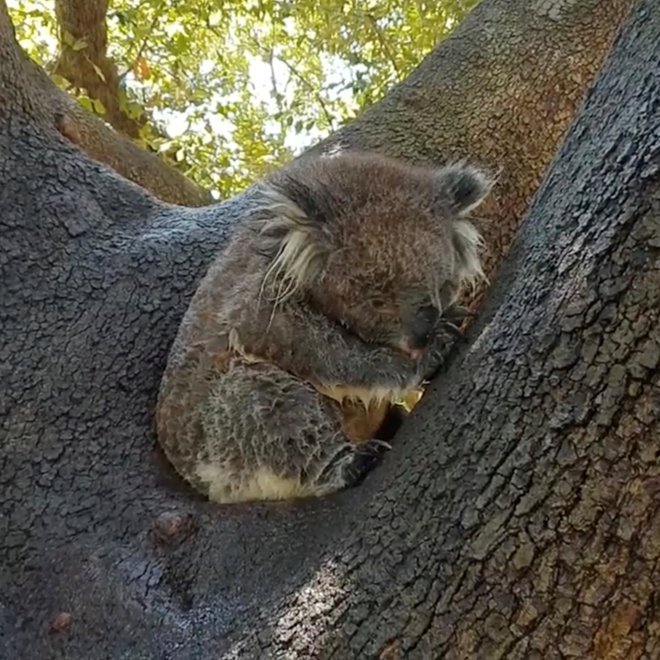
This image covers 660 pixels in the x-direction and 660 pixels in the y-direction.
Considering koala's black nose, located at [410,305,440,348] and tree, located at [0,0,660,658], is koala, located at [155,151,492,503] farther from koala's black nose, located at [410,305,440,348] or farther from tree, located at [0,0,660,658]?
tree, located at [0,0,660,658]

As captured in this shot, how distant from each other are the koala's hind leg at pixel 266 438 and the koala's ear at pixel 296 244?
19 centimetres

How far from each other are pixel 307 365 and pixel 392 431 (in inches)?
13.0

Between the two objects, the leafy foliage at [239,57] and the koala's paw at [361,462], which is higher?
the leafy foliage at [239,57]

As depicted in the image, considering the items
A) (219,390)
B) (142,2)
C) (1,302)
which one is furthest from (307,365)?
(142,2)

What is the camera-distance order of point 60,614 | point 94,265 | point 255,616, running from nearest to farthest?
point 255,616
point 60,614
point 94,265

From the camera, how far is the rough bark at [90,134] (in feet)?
9.14

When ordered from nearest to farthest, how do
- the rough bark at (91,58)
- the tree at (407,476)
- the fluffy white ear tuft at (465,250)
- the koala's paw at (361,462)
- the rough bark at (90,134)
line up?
the tree at (407,476), the koala's paw at (361,462), the fluffy white ear tuft at (465,250), the rough bark at (90,134), the rough bark at (91,58)

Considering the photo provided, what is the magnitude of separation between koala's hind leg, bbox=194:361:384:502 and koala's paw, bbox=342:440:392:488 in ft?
0.09

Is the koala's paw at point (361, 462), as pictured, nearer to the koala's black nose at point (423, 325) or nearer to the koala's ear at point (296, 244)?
the koala's black nose at point (423, 325)

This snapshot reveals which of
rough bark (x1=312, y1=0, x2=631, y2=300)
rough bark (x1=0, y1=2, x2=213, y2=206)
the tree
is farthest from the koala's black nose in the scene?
rough bark (x1=0, y1=2, x2=213, y2=206)

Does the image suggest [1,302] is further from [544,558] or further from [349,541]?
[544,558]

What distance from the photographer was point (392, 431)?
2.24 meters

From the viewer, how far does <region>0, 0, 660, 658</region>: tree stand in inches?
47.8

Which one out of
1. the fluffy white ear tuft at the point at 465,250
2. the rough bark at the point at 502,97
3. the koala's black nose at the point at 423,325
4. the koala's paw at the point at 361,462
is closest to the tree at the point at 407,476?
the koala's paw at the point at 361,462
